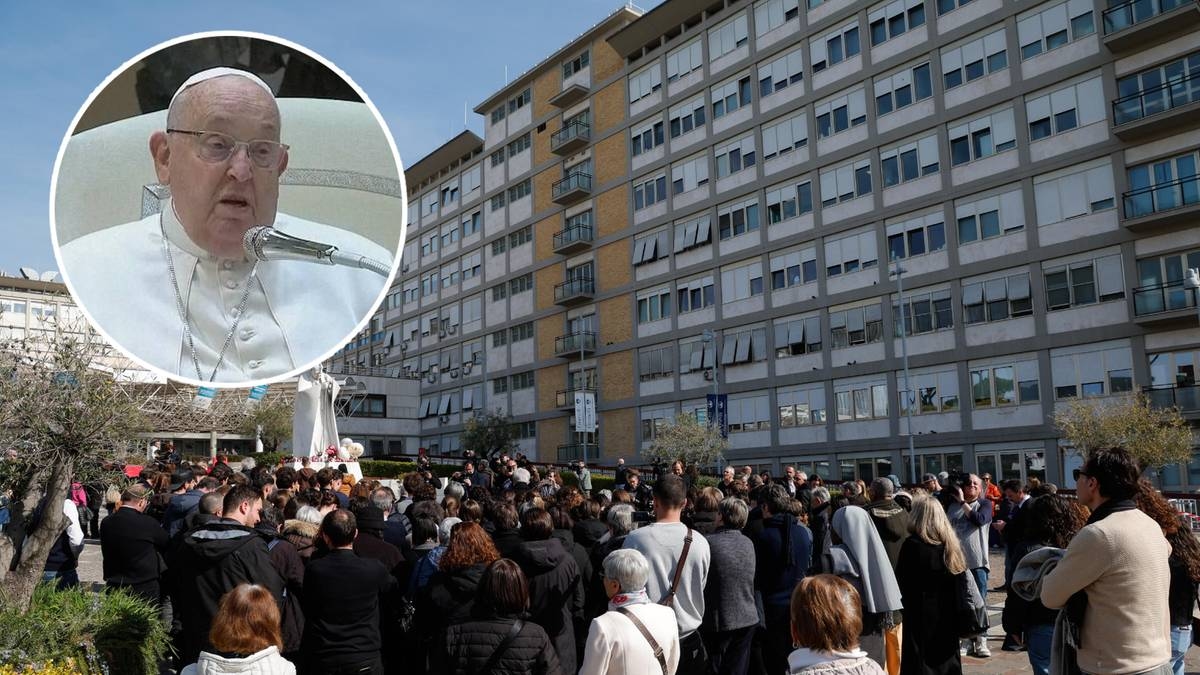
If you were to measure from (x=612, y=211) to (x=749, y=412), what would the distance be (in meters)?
14.9

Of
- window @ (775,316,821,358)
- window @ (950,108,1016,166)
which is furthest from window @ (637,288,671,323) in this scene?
window @ (950,108,1016,166)

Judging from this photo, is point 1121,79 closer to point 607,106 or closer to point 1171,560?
point 607,106

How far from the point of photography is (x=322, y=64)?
1529cm

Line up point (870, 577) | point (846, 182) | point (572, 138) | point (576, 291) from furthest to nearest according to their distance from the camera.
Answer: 1. point (572, 138)
2. point (576, 291)
3. point (846, 182)
4. point (870, 577)

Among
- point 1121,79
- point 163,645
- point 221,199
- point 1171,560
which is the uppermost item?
point 1121,79

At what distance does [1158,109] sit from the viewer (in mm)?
32906

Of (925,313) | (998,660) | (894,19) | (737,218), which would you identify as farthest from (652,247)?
(998,660)

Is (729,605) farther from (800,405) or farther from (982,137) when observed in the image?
(800,405)

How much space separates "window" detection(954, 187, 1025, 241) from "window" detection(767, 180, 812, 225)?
734 centimetres

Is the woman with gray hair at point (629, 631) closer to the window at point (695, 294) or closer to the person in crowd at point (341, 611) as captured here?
the person in crowd at point (341, 611)

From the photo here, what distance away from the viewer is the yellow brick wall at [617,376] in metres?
52.1

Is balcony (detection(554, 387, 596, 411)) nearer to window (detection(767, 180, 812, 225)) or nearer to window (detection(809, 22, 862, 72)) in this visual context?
window (detection(767, 180, 812, 225))

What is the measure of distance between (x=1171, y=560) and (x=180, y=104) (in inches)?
542

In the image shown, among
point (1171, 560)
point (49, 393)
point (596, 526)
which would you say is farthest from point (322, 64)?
point (1171, 560)
